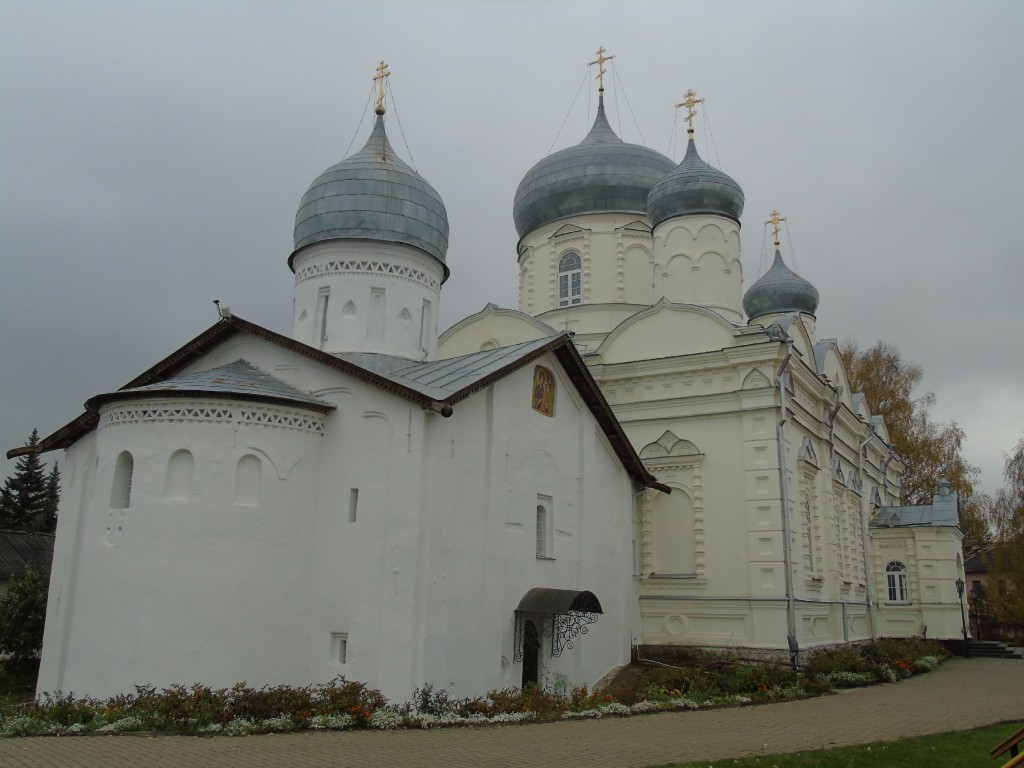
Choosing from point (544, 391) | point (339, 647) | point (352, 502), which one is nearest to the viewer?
point (339, 647)

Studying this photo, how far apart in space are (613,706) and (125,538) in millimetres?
6402

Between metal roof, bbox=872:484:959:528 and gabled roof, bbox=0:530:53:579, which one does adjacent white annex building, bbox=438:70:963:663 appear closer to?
metal roof, bbox=872:484:959:528

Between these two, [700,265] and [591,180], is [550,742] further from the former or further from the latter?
[591,180]

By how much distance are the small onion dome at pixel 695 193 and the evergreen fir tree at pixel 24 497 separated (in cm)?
2848

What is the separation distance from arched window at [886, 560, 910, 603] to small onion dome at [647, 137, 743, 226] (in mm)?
10696

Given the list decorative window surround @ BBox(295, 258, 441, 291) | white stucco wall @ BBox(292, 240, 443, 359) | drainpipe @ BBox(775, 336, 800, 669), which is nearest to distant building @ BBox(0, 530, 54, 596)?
white stucco wall @ BBox(292, 240, 443, 359)

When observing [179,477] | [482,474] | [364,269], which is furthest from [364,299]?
[179,477]

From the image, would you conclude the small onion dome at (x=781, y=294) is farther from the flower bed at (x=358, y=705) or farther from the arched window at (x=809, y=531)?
the flower bed at (x=358, y=705)

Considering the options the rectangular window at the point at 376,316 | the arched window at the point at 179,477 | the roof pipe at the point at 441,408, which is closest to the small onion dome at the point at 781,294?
the rectangular window at the point at 376,316

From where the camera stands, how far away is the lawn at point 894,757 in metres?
7.52

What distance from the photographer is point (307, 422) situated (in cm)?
1192

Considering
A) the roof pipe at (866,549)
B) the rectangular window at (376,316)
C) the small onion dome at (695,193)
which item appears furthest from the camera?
the roof pipe at (866,549)

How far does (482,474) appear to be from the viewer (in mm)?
12031

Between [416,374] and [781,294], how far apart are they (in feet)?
48.6
